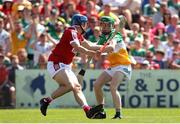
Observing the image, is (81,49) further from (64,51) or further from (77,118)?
(77,118)

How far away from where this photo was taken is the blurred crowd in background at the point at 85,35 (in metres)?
23.4

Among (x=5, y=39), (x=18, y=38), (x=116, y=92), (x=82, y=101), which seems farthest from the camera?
(x=18, y=38)

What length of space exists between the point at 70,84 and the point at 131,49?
26.8ft

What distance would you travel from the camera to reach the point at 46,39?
24.1 m

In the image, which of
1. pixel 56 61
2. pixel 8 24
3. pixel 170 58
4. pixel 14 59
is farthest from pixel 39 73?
pixel 56 61

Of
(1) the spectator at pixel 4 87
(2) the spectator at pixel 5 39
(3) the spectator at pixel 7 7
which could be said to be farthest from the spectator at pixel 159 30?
(1) the spectator at pixel 4 87

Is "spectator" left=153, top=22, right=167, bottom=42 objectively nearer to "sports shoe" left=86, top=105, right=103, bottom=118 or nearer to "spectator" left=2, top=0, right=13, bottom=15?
"spectator" left=2, top=0, right=13, bottom=15

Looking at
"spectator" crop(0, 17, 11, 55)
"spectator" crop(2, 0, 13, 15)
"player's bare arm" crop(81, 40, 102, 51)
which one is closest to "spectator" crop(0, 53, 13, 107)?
"spectator" crop(0, 17, 11, 55)

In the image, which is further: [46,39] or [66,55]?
[46,39]

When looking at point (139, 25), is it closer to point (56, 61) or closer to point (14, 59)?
point (14, 59)

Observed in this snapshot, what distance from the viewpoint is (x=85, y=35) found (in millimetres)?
24484

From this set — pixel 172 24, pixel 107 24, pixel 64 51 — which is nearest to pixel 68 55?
pixel 64 51

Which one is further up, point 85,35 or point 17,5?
point 17,5

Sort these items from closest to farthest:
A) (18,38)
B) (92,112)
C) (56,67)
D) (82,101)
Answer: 1. (92,112)
2. (82,101)
3. (56,67)
4. (18,38)
